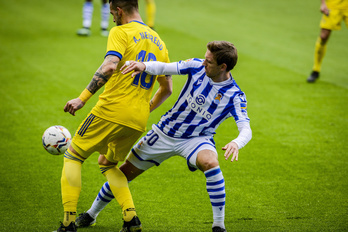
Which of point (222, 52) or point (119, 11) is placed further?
point (119, 11)

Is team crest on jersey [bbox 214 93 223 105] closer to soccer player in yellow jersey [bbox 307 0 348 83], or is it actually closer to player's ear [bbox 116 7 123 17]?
player's ear [bbox 116 7 123 17]

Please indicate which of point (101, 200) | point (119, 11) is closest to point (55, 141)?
point (101, 200)

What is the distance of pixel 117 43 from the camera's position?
11.3ft

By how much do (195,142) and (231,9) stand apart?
11.6 meters

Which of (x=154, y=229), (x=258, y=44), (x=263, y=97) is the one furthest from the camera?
(x=258, y=44)

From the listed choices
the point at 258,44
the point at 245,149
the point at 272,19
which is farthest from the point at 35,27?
the point at 245,149

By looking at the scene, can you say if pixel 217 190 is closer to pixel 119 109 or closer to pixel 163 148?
pixel 163 148

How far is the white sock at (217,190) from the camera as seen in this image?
3501 millimetres

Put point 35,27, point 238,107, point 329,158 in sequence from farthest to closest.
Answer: point 35,27, point 329,158, point 238,107

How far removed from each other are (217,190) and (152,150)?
67 centimetres

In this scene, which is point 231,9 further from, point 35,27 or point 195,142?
point 195,142

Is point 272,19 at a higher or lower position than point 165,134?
lower

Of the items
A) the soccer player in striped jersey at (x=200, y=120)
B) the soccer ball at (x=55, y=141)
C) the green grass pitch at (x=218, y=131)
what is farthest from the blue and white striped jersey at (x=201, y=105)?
the soccer ball at (x=55, y=141)

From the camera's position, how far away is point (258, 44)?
1110 cm
